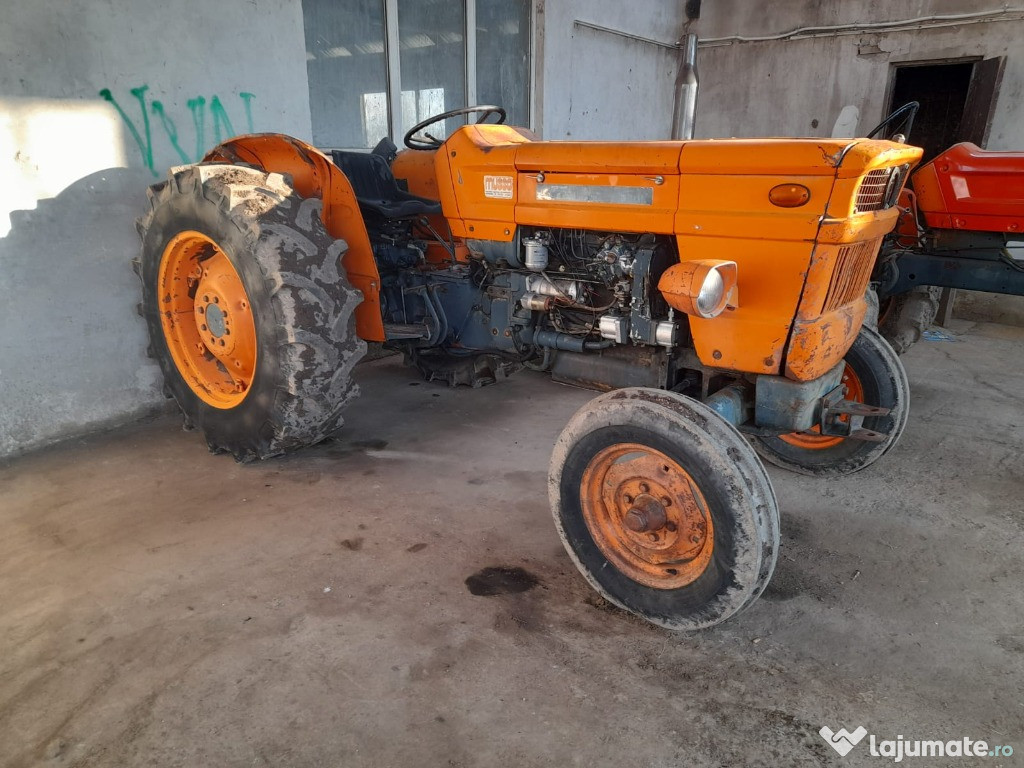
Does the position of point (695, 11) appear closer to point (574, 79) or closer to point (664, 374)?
point (574, 79)

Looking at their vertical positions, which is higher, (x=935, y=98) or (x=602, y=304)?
(x=935, y=98)

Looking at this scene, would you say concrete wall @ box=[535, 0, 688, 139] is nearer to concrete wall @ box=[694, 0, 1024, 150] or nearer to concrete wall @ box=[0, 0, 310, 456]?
concrete wall @ box=[694, 0, 1024, 150]

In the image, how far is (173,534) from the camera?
2.59 metres

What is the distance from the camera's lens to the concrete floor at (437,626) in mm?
1694

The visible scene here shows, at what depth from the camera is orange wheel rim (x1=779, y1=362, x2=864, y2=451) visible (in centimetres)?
301

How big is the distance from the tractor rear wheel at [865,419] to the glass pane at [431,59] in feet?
Result: 11.6

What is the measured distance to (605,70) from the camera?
6691mm

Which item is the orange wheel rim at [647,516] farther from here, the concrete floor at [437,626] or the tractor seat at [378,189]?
the tractor seat at [378,189]

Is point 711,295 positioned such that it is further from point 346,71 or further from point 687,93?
point 687,93

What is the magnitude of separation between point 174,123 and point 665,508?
3.24 m

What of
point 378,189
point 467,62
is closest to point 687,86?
point 467,62

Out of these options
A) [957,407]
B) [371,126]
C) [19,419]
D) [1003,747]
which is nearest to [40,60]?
[19,419]

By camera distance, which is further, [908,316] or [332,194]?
[908,316]

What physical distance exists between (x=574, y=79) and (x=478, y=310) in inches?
164
